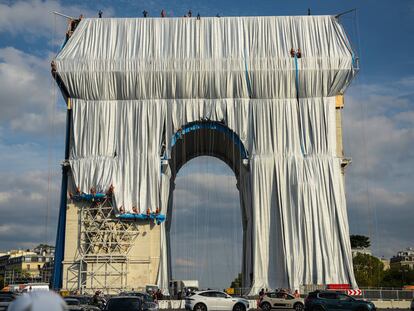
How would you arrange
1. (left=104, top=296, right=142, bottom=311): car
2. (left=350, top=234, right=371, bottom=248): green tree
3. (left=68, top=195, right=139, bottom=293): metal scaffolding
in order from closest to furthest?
(left=104, top=296, right=142, bottom=311): car
(left=68, top=195, right=139, bottom=293): metal scaffolding
(left=350, top=234, right=371, bottom=248): green tree

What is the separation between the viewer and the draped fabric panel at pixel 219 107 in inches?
1523

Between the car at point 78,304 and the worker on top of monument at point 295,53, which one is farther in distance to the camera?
the worker on top of monument at point 295,53

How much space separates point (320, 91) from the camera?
40.2m

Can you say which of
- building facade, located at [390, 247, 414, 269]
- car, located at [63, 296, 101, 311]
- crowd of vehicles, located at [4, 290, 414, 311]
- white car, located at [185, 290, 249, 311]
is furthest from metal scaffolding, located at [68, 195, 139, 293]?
building facade, located at [390, 247, 414, 269]

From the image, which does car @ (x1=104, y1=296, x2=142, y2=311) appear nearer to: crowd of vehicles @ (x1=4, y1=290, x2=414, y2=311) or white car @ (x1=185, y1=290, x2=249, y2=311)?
crowd of vehicles @ (x1=4, y1=290, x2=414, y2=311)

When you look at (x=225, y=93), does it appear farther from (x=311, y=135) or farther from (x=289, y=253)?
(x=289, y=253)

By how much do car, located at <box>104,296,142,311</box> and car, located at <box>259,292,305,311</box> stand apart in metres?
16.7

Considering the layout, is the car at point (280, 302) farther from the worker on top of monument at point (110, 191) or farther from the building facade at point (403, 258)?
the building facade at point (403, 258)

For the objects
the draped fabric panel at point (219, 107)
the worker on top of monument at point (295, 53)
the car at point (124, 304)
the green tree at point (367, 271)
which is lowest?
the car at point (124, 304)

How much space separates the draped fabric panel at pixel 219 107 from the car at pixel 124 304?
22793 mm

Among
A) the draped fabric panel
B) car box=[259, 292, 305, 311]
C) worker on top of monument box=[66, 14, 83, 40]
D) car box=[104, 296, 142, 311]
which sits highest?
worker on top of monument box=[66, 14, 83, 40]

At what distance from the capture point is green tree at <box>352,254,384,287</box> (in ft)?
252

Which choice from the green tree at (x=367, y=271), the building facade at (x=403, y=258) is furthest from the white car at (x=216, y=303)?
the building facade at (x=403, y=258)

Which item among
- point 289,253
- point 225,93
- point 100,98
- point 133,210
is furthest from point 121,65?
point 289,253
